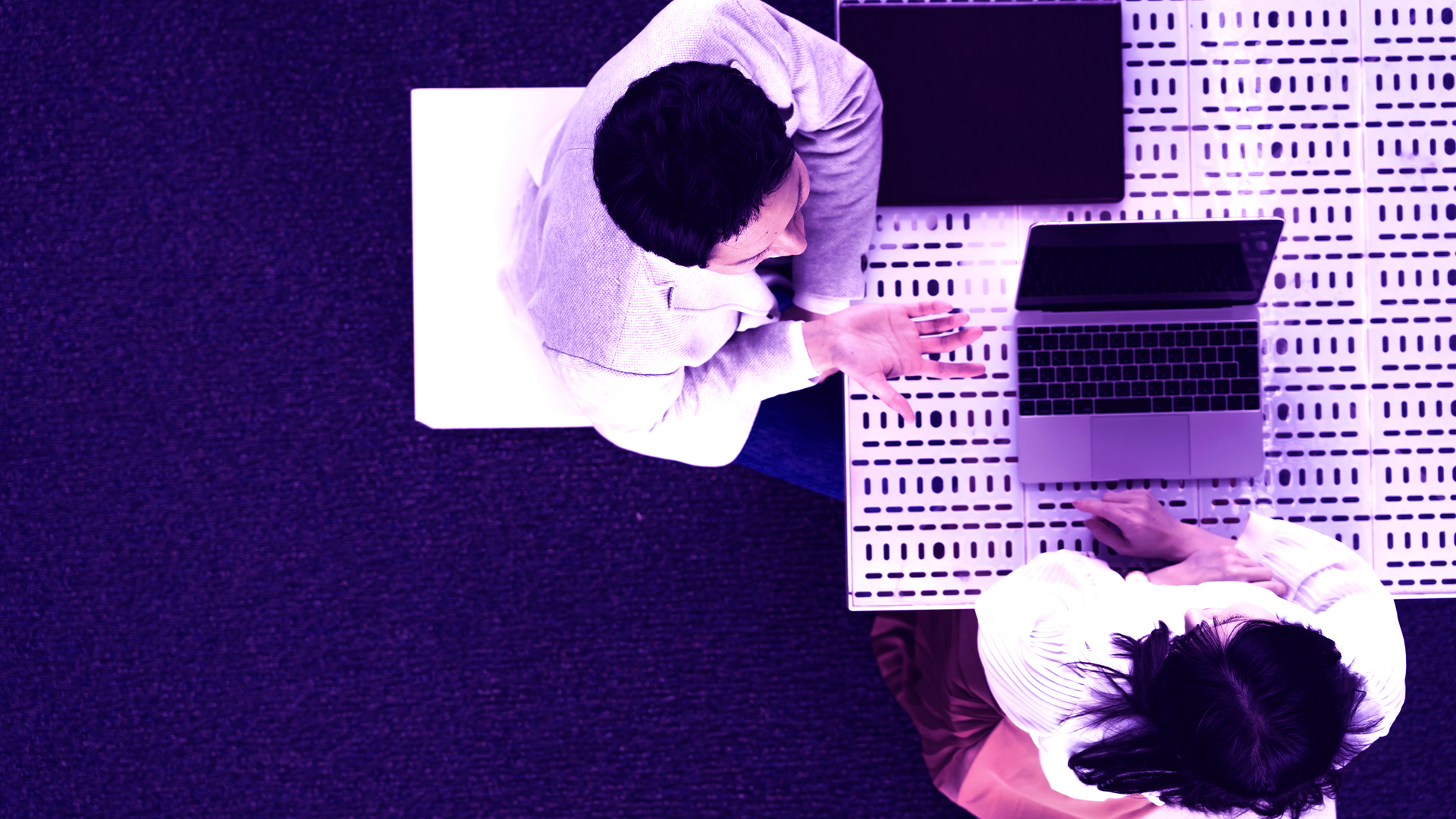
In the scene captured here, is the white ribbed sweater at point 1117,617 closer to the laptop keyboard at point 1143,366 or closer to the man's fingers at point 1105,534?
the man's fingers at point 1105,534

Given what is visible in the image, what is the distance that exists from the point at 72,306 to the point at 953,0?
1843 millimetres

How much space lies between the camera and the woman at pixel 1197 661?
3.06 ft

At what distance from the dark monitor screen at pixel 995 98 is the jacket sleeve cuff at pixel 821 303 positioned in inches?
5.5

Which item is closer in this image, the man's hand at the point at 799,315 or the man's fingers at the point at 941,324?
the man's fingers at the point at 941,324

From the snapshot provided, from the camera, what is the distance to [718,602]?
1.88 meters

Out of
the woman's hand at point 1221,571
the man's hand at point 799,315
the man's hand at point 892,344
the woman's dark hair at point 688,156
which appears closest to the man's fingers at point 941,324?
the man's hand at point 892,344

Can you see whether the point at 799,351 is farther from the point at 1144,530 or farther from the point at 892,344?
the point at 1144,530

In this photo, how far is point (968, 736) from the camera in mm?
1403

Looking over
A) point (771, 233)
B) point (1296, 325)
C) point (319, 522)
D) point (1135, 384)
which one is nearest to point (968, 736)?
point (1135, 384)

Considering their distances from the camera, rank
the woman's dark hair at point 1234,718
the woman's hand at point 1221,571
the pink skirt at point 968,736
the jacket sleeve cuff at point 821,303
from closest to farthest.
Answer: the woman's dark hair at point 1234,718
the woman's hand at point 1221,571
the jacket sleeve cuff at point 821,303
the pink skirt at point 968,736

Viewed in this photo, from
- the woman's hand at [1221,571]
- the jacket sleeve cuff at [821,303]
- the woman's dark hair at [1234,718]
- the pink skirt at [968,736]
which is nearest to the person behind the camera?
the woman's dark hair at [1234,718]

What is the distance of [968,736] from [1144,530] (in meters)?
0.50

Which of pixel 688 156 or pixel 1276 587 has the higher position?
pixel 688 156

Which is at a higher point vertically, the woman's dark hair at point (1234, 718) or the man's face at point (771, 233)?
the man's face at point (771, 233)
